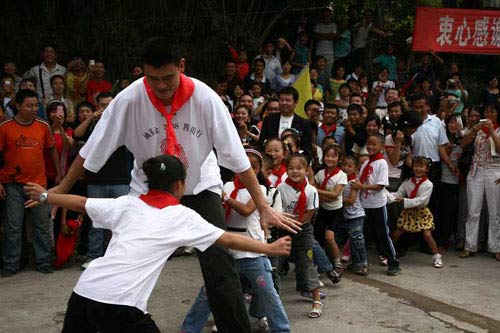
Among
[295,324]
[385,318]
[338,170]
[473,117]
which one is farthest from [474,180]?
[295,324]

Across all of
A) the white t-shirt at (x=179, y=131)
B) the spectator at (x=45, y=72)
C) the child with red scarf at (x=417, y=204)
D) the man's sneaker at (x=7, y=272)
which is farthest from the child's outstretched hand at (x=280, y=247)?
the spectator at (x=45, y=72)

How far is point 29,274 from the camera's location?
264 inches

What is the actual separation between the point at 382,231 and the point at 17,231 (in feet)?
11.9

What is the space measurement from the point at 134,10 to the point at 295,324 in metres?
7.78

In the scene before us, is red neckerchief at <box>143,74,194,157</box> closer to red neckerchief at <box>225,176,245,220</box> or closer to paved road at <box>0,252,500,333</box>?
red neckerchief at <box>225,176,245,220</box>

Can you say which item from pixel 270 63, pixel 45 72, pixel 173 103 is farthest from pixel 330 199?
pixel 270 63

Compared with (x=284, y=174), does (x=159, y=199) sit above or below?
above

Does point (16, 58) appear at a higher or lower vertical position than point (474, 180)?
higher

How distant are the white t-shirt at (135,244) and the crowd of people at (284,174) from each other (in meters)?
0.61

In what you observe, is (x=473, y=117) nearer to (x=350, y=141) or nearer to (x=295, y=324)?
(x=350, y=141)

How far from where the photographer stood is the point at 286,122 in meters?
7.35

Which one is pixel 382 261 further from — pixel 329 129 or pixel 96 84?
pixel 96 84

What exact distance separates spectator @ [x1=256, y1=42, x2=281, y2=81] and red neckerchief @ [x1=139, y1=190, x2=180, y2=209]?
298 inches

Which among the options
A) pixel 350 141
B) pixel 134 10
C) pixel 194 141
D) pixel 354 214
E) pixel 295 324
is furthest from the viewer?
pixel 134 10
